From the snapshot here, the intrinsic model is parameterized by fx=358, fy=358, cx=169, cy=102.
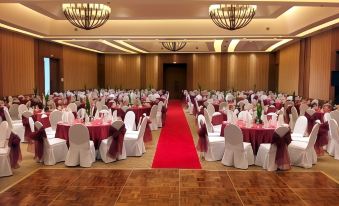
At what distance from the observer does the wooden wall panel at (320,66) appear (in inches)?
514

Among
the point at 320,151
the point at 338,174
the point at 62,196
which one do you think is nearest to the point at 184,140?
the point at 320,151

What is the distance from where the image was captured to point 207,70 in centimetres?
2439

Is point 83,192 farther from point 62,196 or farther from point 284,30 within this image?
point 284,30

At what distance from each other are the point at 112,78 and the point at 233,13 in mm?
17203

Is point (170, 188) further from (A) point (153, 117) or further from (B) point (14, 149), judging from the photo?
(A) point (153, 117)

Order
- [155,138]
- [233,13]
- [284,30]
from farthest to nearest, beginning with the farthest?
[284,30] < [155,138] < [233,13]

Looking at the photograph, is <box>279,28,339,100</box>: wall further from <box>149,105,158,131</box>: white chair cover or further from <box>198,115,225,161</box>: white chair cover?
<box>198,115,225,161</box>: white chair cover

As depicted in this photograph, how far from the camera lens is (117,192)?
5461 millimetres

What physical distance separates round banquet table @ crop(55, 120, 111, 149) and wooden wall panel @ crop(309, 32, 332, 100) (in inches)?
354

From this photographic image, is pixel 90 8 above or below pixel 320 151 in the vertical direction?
above

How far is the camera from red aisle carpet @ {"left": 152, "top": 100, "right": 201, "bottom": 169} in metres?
7.17


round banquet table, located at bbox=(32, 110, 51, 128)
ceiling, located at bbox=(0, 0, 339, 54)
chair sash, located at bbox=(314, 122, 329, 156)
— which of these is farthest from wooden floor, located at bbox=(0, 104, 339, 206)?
ceiling, located at bbox=(0, 0, 339, 54)

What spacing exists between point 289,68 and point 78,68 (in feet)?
39.0

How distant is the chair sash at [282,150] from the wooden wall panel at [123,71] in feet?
62.5
